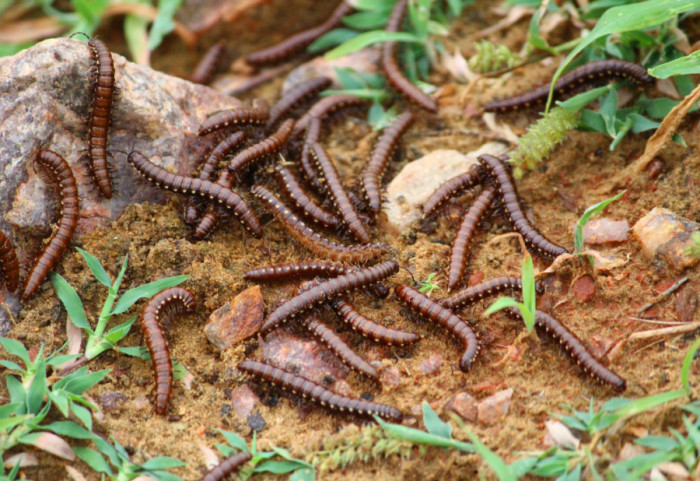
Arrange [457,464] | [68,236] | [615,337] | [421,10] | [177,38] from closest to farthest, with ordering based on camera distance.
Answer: [457,464] < [615,337] < [68,236] < [421,10] < [177,38]

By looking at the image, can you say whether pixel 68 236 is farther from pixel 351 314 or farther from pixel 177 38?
pixel 177 38

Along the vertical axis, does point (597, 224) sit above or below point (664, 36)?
below

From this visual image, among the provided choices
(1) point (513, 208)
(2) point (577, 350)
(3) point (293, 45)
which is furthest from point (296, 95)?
(2) point (577, 350)

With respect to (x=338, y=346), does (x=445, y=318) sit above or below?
above

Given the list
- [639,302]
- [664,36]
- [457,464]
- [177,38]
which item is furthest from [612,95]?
[177,38]

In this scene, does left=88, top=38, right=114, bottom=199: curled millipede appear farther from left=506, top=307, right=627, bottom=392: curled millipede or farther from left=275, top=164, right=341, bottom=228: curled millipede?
left=506, top=307, right=627, bottom=392: curled millipede

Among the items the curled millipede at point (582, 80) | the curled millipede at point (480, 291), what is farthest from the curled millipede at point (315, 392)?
the curled millipede at point (582, 80)

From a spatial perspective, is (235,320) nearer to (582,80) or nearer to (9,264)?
(9,264)
